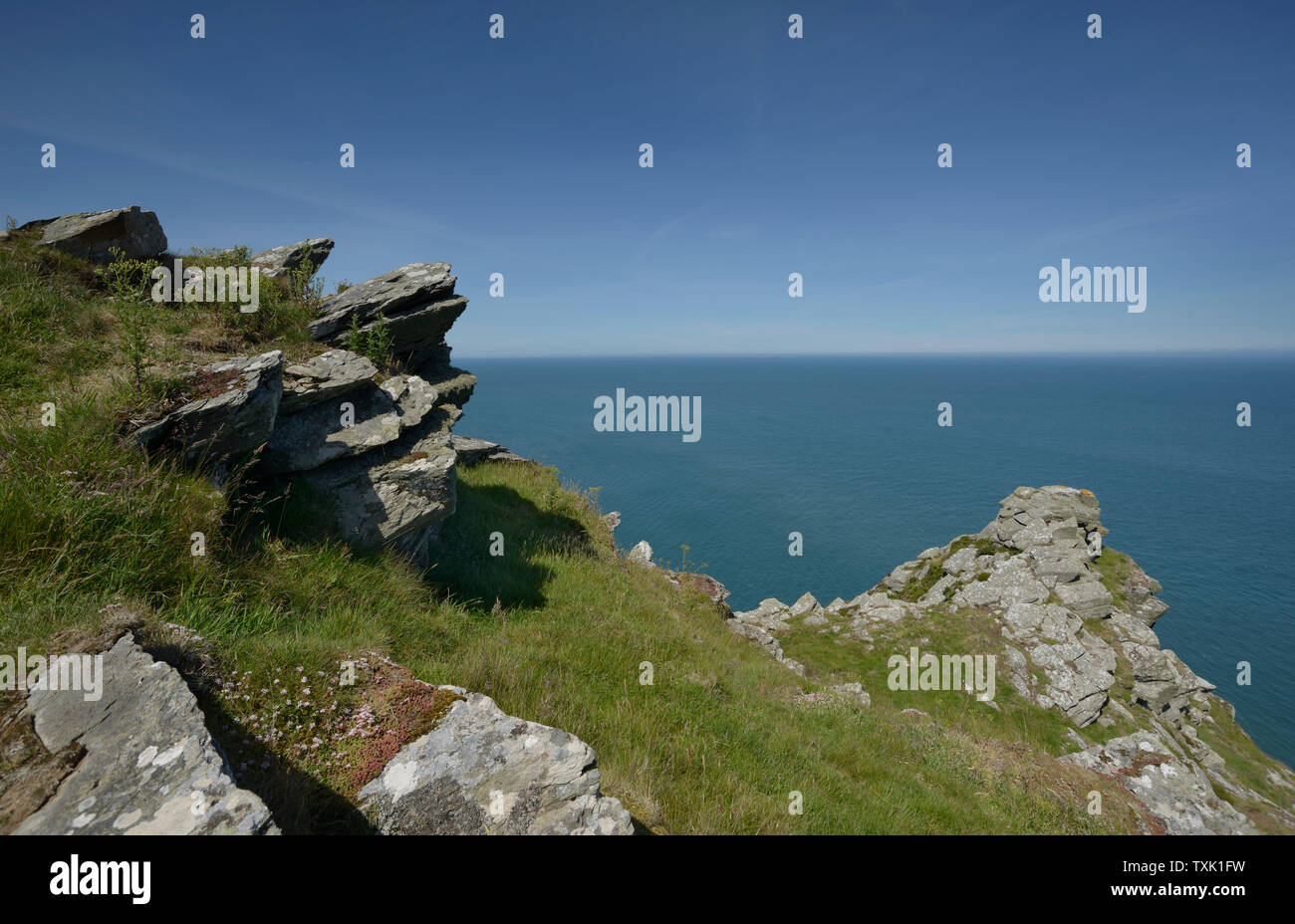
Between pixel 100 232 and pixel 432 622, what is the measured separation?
1212 cm

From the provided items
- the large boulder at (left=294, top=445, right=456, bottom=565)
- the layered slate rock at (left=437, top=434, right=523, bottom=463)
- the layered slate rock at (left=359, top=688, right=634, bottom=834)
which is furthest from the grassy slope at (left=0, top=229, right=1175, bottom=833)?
the layered slate rock at (left=437, top=434, right=523, bottom=463)

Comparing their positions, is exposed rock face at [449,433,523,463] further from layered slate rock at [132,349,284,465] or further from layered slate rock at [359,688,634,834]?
layered slate rock at [359,688,634,834]

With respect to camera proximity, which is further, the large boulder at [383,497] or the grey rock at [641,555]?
the grey rock at [641,555]

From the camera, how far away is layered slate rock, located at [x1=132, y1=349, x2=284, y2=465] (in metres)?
6.82

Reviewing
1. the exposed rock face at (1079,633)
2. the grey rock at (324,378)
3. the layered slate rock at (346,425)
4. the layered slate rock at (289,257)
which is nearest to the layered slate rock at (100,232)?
the layered slate rock at (289,257)

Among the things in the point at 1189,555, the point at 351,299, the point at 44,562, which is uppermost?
the point at 351,299

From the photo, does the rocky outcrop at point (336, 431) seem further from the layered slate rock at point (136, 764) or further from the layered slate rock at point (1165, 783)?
the layered slate rock at point (1165, 783)

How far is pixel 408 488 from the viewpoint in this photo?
31.6ft

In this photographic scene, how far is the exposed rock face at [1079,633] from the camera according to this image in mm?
23141

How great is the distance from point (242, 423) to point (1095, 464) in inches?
6820

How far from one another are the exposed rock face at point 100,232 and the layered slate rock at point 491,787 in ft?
45.6

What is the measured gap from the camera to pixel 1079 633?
3175cm
